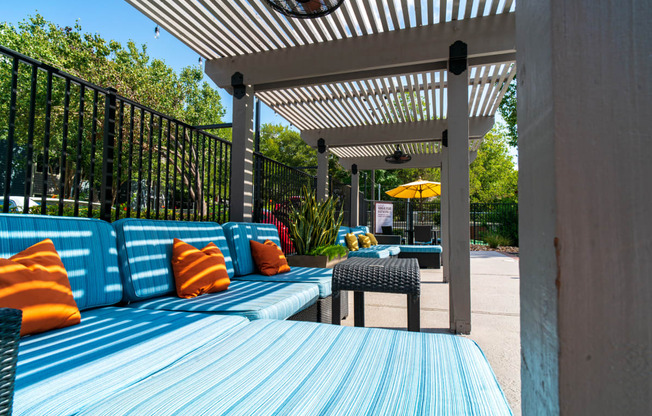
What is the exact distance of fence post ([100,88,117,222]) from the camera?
2.57 metres

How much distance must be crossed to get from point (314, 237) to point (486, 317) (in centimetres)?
230

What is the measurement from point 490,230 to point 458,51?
11.8 meters

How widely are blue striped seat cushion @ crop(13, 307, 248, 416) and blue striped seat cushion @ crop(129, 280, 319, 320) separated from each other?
0.17 m

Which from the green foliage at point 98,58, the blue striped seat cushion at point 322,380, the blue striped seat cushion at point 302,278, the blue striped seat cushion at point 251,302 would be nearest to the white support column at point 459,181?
the blue striped seat cushion at point 302,278

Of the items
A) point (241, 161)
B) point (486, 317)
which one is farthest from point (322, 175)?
point (486, 317)

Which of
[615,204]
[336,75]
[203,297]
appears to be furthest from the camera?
[336,75]

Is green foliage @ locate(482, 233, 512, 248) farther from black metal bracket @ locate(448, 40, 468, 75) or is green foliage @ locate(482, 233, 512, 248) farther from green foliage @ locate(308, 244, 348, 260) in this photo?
Result: black metal bracket @ locate(448, 40, 468, 75)

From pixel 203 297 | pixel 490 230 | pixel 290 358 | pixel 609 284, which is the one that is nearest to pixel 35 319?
pixel 203 297

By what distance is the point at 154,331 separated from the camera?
1.40 meters

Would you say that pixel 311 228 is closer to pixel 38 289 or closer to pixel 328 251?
pixel 328 251

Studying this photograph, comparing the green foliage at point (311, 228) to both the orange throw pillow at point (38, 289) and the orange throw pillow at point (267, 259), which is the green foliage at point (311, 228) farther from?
the orange throw pillow at point (38, 289)

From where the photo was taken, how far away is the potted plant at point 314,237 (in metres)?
4.33

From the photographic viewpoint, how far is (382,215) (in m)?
11.1

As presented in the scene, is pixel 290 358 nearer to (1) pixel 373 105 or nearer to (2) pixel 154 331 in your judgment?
(2) pixel 154 331
